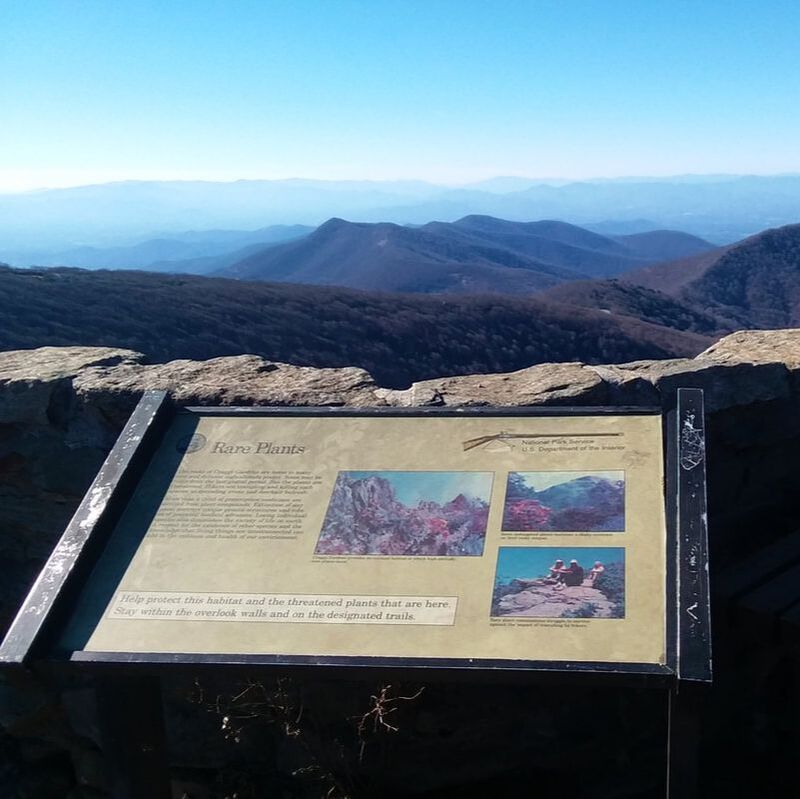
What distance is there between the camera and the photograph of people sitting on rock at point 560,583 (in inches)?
72.6

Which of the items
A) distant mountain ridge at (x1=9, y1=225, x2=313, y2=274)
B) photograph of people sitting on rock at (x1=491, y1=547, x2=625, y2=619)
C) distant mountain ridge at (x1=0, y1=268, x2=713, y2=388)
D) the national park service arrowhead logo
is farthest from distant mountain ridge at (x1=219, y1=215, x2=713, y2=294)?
photograph of people sitting on rock at (x1=491, y1=547, x2=625, y2=619)

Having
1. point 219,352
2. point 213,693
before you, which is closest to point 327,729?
point 213,693

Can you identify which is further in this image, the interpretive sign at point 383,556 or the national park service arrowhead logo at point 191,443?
the national park service arrowhead logo at point 191,443

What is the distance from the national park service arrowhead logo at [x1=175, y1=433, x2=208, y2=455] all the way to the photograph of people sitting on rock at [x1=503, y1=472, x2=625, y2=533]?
83cm

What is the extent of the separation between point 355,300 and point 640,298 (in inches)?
796

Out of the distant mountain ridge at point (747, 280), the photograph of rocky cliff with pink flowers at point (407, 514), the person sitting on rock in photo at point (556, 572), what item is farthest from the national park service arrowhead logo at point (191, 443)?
the distant mountain ridge at point (747, 280)

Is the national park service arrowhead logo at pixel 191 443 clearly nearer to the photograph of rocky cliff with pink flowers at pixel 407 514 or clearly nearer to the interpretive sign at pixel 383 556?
the interpretive sign at pixel 383 556

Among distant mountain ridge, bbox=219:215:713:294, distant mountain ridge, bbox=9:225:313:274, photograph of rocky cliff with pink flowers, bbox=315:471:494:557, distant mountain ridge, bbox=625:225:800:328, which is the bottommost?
distant mountain ridge, bbox=9:225:313:274

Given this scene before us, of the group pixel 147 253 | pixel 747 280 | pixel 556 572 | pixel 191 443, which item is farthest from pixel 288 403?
pixel 147 253

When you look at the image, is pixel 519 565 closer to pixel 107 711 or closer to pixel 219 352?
pixel 107 711

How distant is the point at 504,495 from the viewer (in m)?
2.12

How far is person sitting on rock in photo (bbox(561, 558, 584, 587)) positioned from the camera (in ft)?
6.23

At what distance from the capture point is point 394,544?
2.06 metres

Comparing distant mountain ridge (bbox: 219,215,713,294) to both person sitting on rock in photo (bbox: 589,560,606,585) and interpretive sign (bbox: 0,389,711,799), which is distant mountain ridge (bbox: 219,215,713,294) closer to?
interpretive sign (bbox: 0,389,711,799)
